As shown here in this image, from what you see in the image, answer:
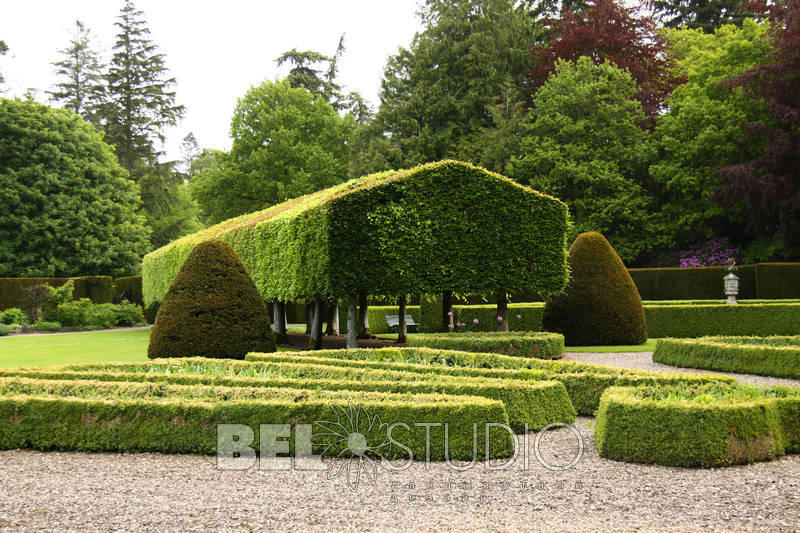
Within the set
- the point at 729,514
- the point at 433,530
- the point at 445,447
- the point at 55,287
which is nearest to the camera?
the point at 433,530

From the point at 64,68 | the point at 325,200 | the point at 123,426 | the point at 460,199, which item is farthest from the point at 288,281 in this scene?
the point at 64,68

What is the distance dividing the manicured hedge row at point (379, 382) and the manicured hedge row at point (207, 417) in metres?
0.70

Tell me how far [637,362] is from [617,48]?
2590 centimetres

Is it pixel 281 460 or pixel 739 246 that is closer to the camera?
pixel 281 460

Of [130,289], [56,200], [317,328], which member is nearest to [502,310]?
[317,328]

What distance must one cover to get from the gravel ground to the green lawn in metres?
9.84

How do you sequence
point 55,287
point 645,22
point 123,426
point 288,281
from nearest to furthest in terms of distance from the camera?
point 123,426 < point 288,281 < point 55,287 < point 645,22

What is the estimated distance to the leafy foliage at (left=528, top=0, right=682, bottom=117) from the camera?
113ft

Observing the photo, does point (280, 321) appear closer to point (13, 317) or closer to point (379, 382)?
point (379, 382)

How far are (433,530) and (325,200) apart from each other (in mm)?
11824

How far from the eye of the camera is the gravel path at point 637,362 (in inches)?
463

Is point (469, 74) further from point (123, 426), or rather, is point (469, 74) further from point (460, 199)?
point (123, 426)

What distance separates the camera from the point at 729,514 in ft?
15.8

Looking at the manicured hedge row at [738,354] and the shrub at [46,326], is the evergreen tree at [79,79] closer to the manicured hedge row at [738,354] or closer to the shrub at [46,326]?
the shrub at [46,326]
